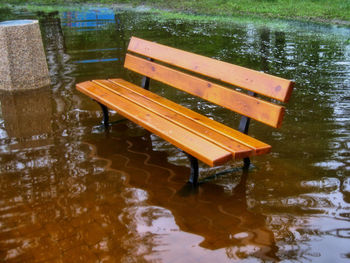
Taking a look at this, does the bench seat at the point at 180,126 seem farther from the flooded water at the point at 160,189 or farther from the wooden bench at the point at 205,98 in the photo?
the flooded water at the point at 160,189

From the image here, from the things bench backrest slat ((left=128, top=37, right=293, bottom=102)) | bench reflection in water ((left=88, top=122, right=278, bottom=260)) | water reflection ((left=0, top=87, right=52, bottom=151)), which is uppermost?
bench backrest slat ((left=128, top=37, right=293, bottom=102))

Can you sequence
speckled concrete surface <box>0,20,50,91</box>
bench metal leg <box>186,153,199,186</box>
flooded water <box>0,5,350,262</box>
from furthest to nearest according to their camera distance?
speckled concrete surface <box>0,20,50,91</box>
bench metal leg <box>186,153,199,186</box>
flooded water <box>0,5,350,262</box>

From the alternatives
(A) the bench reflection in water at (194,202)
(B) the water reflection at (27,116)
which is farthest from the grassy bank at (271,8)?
(A) the bench reflection in water at (194,202)

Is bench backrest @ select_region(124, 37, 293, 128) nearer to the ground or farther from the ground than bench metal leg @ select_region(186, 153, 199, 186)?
farther from the ground

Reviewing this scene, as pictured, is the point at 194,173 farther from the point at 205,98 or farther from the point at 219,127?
the point at 205,98

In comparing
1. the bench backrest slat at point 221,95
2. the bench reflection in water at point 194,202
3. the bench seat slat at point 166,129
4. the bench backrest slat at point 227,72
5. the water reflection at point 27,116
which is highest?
the bench backrest slat at point 227,72

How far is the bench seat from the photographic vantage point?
329cm

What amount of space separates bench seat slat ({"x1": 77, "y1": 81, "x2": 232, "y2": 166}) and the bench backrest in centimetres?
50

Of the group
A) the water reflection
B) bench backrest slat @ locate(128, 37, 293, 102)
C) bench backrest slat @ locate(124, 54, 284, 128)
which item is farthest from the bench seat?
the water reflection

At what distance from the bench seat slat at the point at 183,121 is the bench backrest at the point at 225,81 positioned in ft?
1.00

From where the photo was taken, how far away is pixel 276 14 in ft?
43.8

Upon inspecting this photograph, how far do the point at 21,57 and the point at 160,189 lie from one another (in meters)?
3.75

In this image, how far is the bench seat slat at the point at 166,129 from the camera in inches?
126

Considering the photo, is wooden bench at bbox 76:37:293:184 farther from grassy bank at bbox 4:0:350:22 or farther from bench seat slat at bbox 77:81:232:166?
grassy bank at bbox 4:0:350:22
